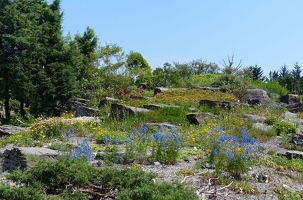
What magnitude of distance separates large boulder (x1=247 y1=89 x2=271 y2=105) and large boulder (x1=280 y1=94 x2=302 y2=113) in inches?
39.8

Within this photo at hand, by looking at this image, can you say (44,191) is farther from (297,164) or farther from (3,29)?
(3,29)

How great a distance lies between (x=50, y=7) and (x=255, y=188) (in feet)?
55.3

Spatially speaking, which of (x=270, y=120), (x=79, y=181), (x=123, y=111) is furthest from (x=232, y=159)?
(x=270, y=120)

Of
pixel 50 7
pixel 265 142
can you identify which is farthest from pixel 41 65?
pixel 265 142

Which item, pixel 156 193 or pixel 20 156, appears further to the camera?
pixel 20 156

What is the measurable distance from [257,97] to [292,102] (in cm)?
189

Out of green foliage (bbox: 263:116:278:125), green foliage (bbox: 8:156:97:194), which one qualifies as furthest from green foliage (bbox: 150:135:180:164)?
green foliage (bbox: 263:116:278:125)

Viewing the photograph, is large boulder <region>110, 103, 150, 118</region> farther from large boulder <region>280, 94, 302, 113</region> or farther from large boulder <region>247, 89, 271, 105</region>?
large boulder <region>280, 94, 302, 113</region>

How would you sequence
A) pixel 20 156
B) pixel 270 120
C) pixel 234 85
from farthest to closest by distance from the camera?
1. pixel 234 85
2. pixel 270 120
3. pixel 20 156

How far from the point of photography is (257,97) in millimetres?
20266

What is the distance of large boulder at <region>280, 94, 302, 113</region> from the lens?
19.9 metres

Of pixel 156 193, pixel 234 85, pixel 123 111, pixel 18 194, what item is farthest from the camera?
pixel 234 85

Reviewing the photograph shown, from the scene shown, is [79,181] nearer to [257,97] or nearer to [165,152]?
[165,152]

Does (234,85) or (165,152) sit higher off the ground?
(234,85)
